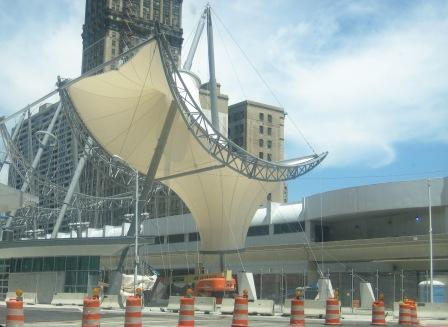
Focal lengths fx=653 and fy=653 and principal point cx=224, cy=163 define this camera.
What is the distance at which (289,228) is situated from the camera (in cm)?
7388

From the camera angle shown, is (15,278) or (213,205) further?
(213,205)

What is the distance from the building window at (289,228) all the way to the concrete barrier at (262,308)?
36769 millimetres

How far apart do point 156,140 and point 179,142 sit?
9.24 feet

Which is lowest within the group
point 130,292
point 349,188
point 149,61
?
point 130,292

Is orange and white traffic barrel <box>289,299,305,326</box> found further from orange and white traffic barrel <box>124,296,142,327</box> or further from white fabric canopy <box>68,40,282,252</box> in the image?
white fabric canopy <box>68,40,282,252</box>

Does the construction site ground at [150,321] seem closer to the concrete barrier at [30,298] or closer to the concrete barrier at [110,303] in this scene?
the concrete barrier at [110,303]

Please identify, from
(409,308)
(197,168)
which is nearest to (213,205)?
(197,168)

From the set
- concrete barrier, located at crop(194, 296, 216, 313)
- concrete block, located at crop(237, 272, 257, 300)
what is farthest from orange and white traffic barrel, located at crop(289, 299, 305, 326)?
concrete block, located at crop(237, 272, 257, 300)

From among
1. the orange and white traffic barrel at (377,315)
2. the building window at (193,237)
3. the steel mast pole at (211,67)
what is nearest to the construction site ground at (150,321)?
the orange and white traffic barrel at (377,315)

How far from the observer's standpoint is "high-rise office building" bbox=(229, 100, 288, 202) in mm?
142625

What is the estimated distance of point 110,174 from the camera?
61031 mm

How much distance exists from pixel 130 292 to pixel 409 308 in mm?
31308

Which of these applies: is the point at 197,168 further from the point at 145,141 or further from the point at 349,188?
the point at 349,188

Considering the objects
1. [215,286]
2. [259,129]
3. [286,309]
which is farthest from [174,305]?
[259,129]
